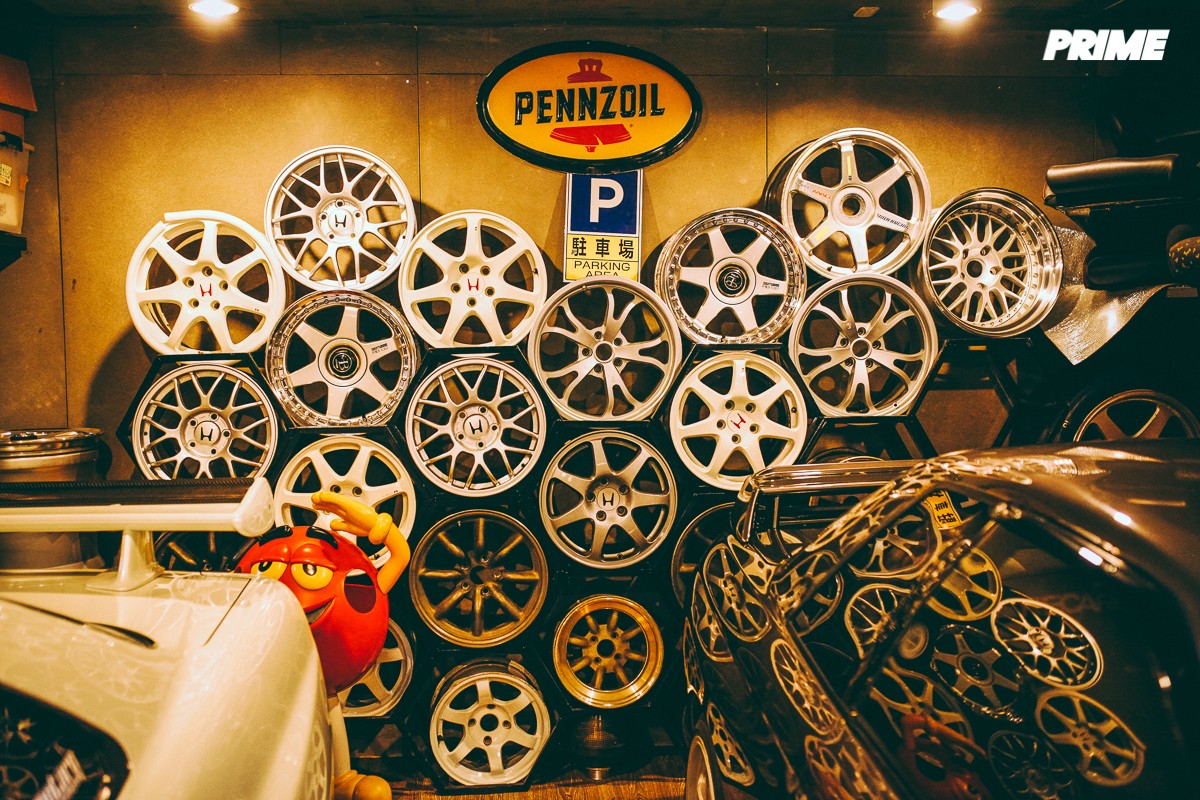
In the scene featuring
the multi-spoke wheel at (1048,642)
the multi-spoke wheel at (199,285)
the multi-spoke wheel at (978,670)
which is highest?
the multi-spoke wheel at (199,285)

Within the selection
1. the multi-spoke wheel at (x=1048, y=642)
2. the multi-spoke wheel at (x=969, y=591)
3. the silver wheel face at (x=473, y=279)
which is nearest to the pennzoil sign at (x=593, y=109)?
the silver wheel face at (x=473, y=279)

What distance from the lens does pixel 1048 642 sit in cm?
135

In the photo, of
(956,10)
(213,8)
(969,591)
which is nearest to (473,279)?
(213,8)

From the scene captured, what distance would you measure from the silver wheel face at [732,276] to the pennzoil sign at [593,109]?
18.7 inches

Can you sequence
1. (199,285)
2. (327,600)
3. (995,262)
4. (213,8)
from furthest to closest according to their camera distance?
(995,262) < (199,285) < (213,8) < (327,600)

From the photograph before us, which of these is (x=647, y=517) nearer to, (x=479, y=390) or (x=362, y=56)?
(x=479, y=390)

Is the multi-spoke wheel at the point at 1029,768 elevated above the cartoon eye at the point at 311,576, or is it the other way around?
the multi-spoke wheel at the point at 1029,768

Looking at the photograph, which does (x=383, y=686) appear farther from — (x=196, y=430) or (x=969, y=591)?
(x=969, y=591)

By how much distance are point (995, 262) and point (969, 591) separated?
2.48 meters

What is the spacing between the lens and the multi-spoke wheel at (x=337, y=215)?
10.4 feet

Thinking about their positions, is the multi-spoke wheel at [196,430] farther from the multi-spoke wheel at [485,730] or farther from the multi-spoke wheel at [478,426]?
the multi-spoke wheel at [485,730]

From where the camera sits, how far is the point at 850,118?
357 centimetres

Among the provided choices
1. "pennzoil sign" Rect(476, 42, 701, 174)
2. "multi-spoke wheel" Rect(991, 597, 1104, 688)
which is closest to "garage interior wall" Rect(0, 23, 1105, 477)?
"pennzoil sign" Rect(476, 42, 701, 174)

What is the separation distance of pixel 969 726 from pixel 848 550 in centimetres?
45
